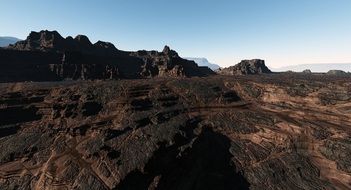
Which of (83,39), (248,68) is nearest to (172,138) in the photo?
(248,68)

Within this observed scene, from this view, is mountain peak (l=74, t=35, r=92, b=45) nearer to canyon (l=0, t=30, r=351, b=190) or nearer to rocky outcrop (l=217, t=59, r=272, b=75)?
rocky outcrop (l=217, t=59, r=272, b=75)

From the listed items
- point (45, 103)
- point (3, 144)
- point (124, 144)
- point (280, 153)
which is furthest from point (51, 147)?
point (280, 153)

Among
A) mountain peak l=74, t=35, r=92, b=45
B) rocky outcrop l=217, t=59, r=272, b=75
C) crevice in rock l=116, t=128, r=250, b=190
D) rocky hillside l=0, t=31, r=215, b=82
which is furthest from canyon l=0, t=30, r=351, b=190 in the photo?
mountain peak l=74, t=35, r=92, b=45

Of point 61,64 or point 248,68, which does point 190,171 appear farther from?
point 248,68

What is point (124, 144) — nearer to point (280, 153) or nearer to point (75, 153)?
point (75, 153)

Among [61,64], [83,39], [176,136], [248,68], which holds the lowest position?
[176,136]

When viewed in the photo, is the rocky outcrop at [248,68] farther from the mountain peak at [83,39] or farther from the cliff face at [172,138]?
the cliff face at [172,138]
